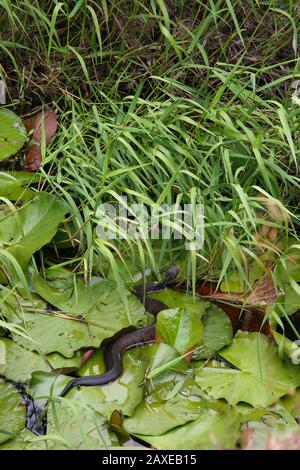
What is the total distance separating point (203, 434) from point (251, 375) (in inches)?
10.8

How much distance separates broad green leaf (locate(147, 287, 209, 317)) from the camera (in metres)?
2.47

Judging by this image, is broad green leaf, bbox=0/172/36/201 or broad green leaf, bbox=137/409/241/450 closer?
broad green leaf, bbox=137/409/241/450

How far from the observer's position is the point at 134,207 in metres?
2.62

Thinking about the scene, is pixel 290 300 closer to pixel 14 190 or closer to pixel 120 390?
pixel 120 390

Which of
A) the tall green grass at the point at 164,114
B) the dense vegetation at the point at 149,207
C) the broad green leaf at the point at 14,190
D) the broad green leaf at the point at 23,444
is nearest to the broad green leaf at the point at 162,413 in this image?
the dense vegetation at the point at 149,207

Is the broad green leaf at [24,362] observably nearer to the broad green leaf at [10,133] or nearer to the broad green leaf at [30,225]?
the broad green leaf at [30,225]

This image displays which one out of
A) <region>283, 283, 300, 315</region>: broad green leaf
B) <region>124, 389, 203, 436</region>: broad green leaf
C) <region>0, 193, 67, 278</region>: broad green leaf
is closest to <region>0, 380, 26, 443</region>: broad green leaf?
<region>124, 389, 203, 436</region>: broad green leaf

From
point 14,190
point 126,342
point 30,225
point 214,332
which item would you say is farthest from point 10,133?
point 214,332

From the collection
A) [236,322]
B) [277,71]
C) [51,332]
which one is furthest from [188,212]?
[277,71]

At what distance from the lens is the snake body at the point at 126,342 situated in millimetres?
2193

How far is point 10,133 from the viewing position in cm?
285

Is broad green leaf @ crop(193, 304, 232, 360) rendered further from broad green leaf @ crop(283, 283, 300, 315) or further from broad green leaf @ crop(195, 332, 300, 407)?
broad green leaf @ crop(283, 283, 300, 315)

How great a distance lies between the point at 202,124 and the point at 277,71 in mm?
530

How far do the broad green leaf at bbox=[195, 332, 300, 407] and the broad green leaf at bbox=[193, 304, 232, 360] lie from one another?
0.10 ft
